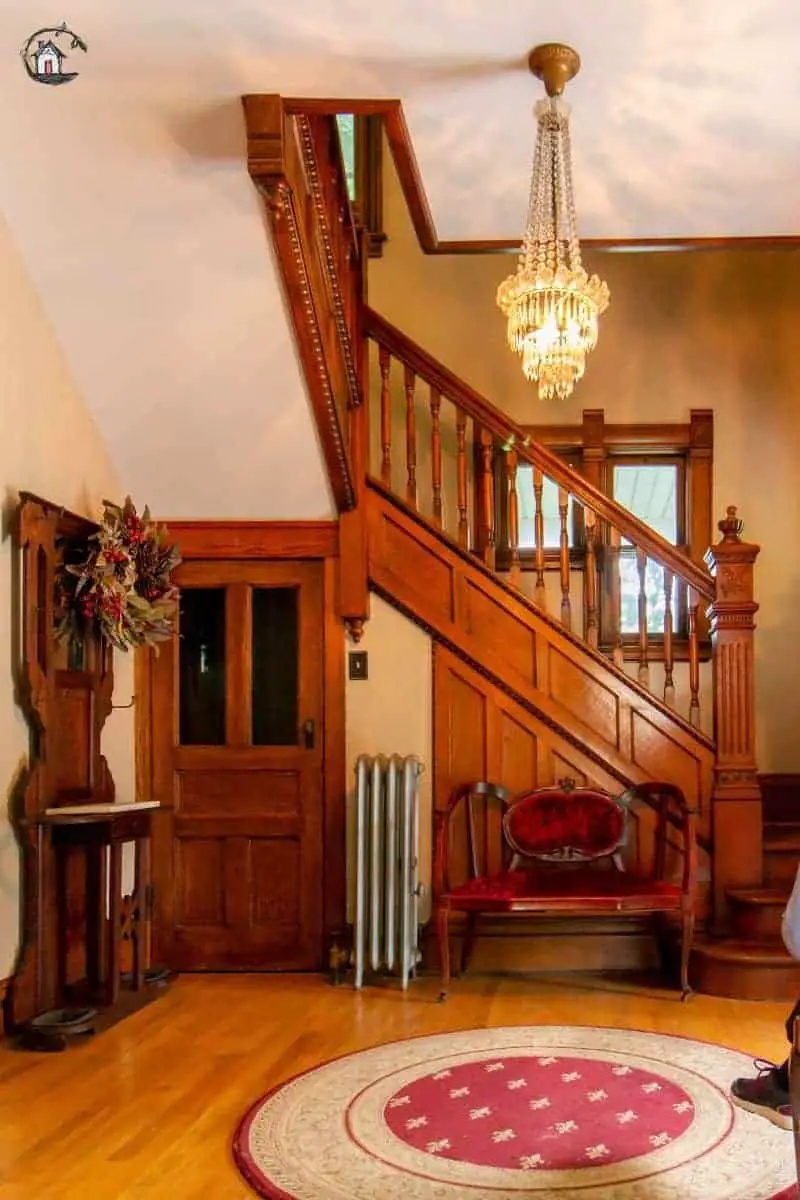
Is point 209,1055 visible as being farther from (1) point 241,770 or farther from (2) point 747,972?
(2) point 747,972

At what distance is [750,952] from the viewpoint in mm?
5160

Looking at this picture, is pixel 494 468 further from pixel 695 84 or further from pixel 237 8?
pixel 237 8

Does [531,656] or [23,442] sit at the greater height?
[23,442]

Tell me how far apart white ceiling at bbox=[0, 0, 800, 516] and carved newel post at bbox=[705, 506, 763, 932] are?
5.37ft

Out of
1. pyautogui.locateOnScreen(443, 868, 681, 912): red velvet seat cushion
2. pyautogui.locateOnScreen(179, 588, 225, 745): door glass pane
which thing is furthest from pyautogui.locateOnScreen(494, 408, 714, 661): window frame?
pyautogui.locateOnScreen(443, 868, 681, 912): red velvet seat cushion

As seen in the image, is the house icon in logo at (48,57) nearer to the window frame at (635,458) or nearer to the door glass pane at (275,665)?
the door glass pane at (275,665)

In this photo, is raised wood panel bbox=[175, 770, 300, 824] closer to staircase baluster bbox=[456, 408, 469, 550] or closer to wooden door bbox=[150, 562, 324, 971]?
wooden door bbox=[150, 562, 324, 971]

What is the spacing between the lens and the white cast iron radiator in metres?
5.43

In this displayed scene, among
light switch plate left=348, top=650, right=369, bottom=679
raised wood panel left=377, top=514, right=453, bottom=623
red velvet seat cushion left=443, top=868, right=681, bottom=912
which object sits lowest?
red velvet seat cushion left=443, top=868, right=681, bottom=912

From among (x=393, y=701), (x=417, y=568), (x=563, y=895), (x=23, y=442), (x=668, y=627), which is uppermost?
(x=23, y=442)

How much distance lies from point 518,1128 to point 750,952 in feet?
6.75

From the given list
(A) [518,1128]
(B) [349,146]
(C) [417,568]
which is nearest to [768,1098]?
(A) [518,1128]

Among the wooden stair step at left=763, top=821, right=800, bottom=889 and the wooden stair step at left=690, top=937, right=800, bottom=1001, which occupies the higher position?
the wooden stair step at left=763, top=821, right=800, bottom=889

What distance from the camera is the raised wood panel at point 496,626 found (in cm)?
577
